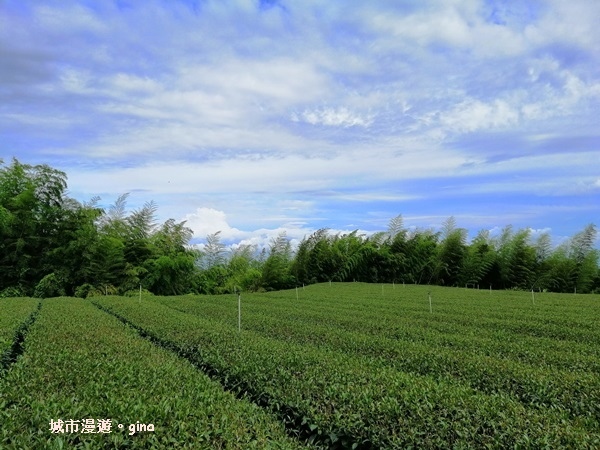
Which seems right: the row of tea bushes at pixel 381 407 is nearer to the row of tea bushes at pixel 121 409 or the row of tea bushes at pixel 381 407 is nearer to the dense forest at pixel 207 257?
the row of tea bushes at pixel 121 409

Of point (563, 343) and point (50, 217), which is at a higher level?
point (50, 217)

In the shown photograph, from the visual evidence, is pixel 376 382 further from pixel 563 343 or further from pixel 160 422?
pixel 563 343

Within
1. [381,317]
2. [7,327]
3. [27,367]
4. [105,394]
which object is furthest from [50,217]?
[105,394]

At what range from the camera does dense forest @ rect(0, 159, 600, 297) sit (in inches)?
958

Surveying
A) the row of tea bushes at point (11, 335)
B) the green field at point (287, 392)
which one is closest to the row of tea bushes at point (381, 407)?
the green field at point (287, 392)

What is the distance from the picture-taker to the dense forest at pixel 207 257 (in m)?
24.3

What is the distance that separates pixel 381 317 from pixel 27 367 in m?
9.91

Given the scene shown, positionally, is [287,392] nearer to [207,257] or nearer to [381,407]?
[381,407]

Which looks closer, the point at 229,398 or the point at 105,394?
the point at 105,394

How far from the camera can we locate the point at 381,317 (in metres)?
13.4

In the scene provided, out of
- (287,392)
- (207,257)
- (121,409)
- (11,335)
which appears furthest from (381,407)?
(207,257)

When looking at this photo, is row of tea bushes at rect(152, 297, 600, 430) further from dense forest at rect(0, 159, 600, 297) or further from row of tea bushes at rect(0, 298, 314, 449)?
dense forest at rect(0, 159, 600, 297)

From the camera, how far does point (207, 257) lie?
104 feet

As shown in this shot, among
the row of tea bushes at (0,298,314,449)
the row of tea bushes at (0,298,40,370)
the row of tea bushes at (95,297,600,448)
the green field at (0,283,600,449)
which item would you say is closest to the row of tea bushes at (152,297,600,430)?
the green field at (0,283,600,449)
